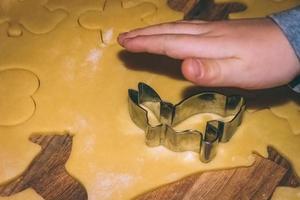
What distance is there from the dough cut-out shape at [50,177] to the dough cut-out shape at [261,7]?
1.72 ft

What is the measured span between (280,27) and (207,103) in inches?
7.9

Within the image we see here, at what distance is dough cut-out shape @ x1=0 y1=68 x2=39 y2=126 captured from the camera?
86cm

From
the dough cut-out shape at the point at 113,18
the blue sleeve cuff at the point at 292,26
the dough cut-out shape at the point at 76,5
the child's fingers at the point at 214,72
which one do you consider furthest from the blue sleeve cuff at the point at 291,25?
the dough cut-out shape at the point at 76,5

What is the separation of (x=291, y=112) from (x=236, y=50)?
206mm

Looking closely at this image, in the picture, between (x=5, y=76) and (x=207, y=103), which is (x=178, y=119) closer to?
(x=207, y=103)

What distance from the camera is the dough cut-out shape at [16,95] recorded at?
33.9 inches

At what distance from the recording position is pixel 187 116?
873 mm

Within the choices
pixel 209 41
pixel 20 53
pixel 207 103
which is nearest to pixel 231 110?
pixel 207 103

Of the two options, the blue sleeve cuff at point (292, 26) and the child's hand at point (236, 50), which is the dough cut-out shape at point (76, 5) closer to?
the child's hand at point (236, 50)

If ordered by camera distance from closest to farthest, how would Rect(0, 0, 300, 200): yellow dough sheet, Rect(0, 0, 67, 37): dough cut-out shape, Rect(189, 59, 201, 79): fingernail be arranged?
Rect(189, 59, 201, 79): fingernail, Rect(0, 0, 300, 200): yellow dough sheet, Rect(0, 0, 67, 37): dough cut-out shape

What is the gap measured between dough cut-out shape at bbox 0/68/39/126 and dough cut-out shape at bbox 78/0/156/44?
19 cm

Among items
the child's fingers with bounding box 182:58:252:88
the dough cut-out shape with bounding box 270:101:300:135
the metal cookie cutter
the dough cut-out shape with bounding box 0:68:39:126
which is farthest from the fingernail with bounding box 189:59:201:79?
the dough cut-out shape with bounding box 0:68:39:126

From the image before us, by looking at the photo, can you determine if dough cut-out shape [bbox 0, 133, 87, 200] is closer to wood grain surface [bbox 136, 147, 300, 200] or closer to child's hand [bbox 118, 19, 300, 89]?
wood grain surface [bbox 136, 147, 300, 200]

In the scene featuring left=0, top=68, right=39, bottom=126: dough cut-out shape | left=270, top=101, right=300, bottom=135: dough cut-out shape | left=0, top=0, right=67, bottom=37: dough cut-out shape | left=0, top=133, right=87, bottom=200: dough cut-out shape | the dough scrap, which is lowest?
left=0, top=133, right=87, bottom=200: dough cut-out shape
